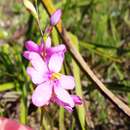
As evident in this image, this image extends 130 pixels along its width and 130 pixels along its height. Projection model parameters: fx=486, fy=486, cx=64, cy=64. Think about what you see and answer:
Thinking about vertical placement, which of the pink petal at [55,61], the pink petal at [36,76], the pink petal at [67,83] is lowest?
the pink petal at [67,83]

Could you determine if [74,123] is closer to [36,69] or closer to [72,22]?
[36,69]

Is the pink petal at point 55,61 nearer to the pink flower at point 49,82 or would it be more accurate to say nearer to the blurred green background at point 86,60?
the pink flower at point 49,82

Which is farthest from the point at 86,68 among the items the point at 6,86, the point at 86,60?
the point at 86,60

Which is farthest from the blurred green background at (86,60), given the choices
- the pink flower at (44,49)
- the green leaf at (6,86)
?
the pink flower at (44,49)

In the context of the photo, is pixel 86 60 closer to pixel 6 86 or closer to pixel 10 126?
pixel 6 86

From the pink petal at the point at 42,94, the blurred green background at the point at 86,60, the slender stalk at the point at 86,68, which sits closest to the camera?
the pink petal at the point at 42,94

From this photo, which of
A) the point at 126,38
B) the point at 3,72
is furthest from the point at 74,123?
the point at 126,38
